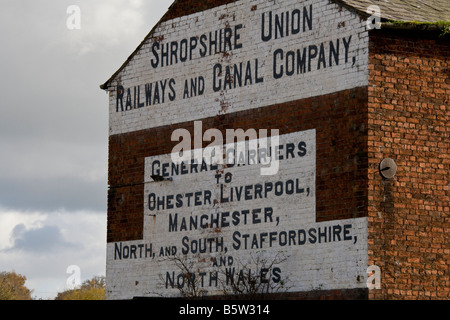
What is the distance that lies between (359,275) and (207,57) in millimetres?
6674

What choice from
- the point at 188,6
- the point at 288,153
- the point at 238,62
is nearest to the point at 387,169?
the point at 288,153

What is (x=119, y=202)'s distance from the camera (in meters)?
25.4

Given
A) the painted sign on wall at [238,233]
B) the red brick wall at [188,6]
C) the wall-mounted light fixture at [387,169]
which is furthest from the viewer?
the red brick wall at [188,6]

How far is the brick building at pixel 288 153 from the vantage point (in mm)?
20406

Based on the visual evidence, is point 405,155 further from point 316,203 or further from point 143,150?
point 143,150

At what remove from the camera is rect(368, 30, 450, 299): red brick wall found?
66.2 ft

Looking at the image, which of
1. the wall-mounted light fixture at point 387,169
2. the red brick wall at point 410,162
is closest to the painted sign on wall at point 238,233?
the red brick wall at point 410,162

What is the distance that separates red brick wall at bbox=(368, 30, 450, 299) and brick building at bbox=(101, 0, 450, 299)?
0.03m

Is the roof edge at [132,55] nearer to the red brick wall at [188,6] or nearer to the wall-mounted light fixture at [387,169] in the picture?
the red brick wall at [188,6]

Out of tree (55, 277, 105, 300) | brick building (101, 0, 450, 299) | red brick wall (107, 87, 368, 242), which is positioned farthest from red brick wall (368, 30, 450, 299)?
tree (55, 277, 105, 300)

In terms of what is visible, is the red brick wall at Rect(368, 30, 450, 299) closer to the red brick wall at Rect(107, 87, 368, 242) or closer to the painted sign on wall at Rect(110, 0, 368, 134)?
the red brick wall at Rect(107, 87, 368, 242)

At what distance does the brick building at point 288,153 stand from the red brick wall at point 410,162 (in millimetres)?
27
